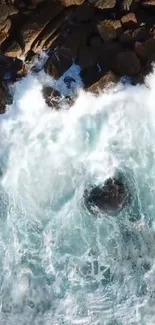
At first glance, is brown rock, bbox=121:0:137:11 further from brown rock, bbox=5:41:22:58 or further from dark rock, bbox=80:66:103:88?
brown rock, bbox=5:41:22:58

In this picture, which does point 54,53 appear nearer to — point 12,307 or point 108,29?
point 108,29

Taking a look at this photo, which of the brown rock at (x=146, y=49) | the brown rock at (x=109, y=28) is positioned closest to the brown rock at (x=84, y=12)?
the brown rock at (x=109, y=28)

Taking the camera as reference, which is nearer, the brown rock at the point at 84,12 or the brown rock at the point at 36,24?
the brown rock at the point at 36,24

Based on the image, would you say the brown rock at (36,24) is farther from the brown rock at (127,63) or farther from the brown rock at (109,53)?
the brown rock at (127,63)

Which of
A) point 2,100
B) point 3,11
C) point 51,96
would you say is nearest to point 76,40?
point 51,96

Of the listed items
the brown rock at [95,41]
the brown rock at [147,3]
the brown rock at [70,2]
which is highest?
the brown rock at [147,3]

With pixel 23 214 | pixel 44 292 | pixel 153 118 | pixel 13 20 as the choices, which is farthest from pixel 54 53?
pixel 44 292

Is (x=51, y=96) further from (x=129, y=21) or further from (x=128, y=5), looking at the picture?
(x=128, y=5)
